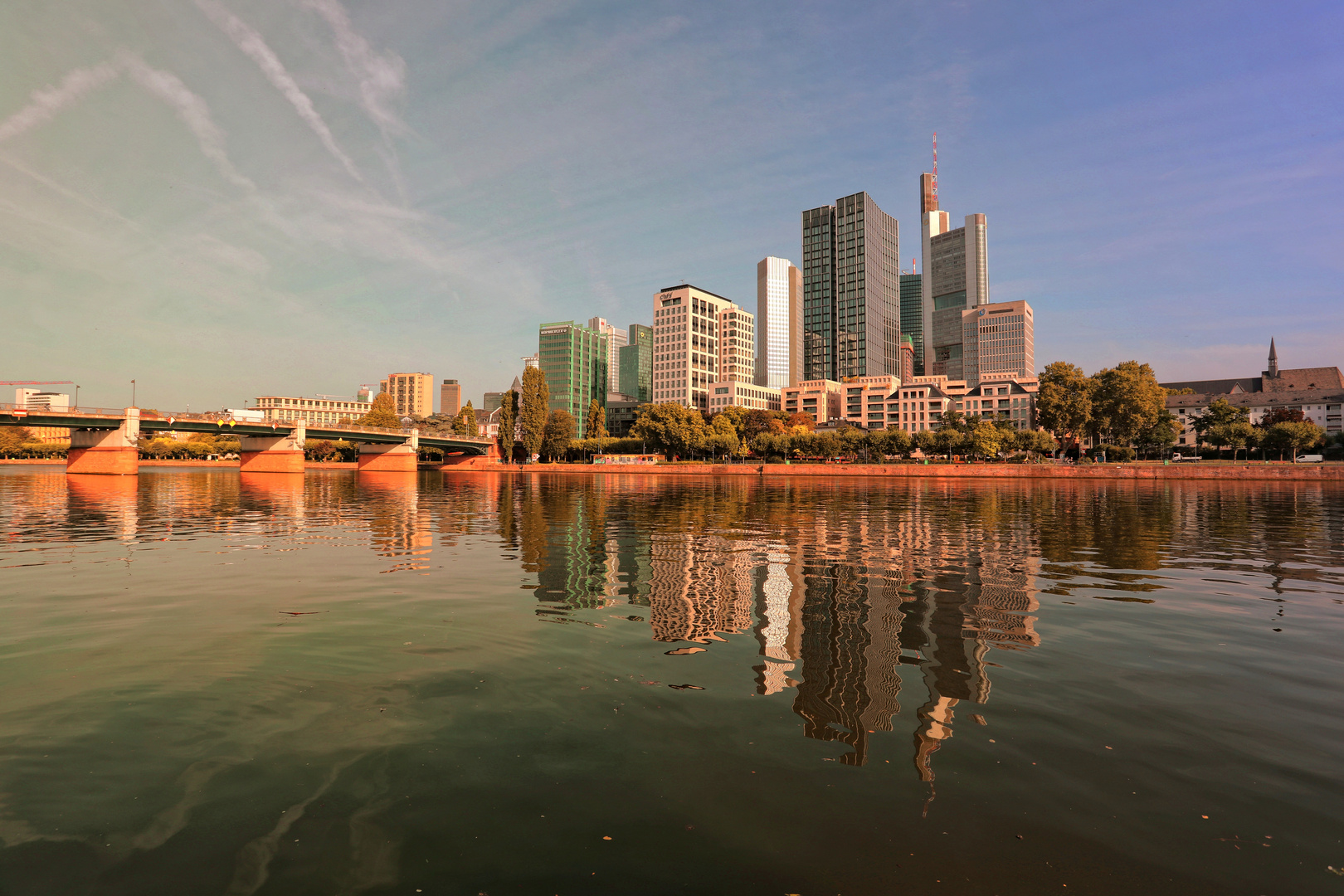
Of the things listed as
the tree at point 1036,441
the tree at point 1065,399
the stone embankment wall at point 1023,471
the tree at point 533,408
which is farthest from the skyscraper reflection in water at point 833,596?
the tree at point 533,408

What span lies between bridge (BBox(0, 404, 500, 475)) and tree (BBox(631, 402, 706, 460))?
39.6 metres

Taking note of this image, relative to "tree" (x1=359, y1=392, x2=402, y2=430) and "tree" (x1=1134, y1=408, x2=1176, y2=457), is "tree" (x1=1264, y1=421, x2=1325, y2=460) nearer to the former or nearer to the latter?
"tree" (x1=1134, y1=408, x2=1176, y2=457)

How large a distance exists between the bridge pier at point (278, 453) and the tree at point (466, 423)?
216ft

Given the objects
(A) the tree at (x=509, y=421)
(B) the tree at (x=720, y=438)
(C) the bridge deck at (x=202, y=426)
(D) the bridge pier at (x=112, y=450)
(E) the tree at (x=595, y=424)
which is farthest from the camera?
(E) the tree at (x=595, y=424)

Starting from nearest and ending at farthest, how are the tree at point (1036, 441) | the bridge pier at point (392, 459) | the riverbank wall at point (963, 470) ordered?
the riverbank wall at point (963, 470)
the tree at point (1036, 441)
the bridge pier at point (392, 459)

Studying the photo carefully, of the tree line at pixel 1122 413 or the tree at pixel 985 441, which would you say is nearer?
the tree line at pixel 1122 413

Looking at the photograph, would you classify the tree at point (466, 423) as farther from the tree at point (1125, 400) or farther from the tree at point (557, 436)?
the tree at point (1125, 400)

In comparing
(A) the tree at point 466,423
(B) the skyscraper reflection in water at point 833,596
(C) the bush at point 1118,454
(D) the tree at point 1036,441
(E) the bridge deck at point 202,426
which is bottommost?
(B) the skyscraper reflection in water at point 833,596

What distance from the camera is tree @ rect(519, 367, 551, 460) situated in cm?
14862

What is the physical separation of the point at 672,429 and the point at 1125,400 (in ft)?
289

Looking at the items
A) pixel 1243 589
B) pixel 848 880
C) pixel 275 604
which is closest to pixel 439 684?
pixel 848 880

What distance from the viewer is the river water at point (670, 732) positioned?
4.86 metres

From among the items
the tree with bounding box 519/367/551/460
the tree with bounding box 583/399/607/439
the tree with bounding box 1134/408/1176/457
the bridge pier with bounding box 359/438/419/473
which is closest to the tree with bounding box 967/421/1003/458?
the tree with bounding box 1134/408/1176/457

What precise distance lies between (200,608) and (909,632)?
572 inches
